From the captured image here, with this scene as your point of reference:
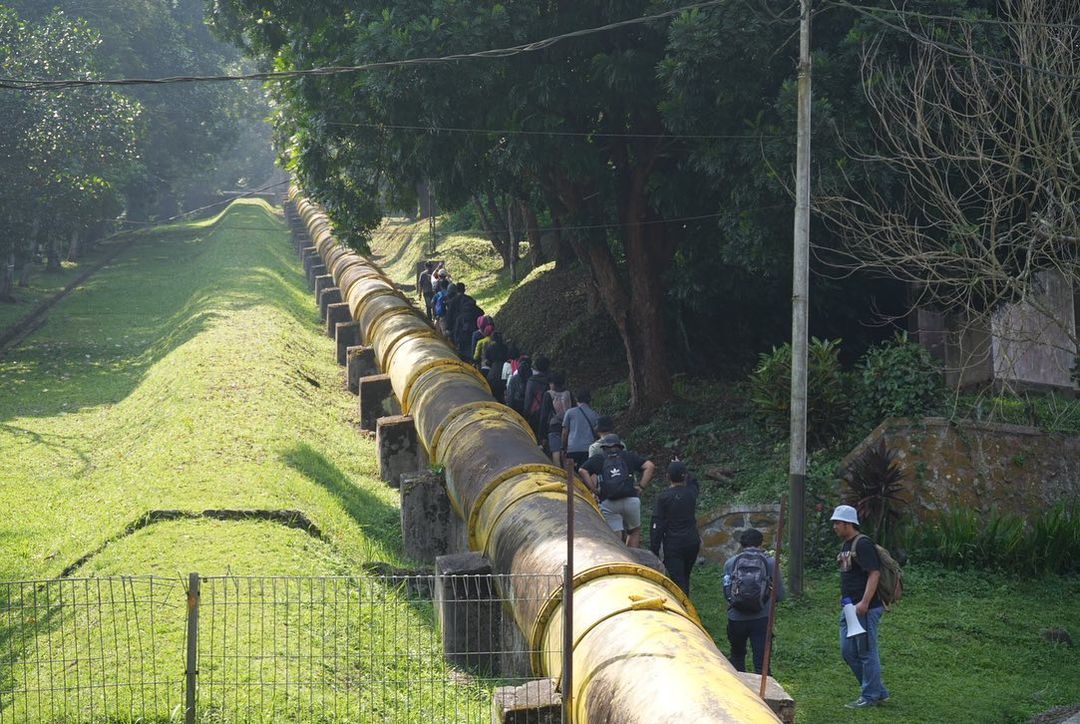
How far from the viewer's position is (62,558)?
1151cm

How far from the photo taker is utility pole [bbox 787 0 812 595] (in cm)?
1116

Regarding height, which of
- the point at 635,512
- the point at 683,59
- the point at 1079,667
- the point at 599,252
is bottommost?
the point at 1079,667

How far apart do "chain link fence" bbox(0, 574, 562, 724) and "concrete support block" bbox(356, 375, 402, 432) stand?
8.30 m

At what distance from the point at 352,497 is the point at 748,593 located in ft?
23.1

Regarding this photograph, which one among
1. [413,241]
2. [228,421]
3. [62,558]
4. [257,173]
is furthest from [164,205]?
[62,558]

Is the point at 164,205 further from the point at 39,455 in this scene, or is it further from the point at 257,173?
the point at 39,455

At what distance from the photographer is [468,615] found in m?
9.20

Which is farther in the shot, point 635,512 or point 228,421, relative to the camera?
point 228,421

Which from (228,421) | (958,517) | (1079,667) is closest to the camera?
(1079,667)

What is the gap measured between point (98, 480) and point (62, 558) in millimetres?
3435

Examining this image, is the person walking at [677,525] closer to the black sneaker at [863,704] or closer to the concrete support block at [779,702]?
the black sneaker at [863,704]

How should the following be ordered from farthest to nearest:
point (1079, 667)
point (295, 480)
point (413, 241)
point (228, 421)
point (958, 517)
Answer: point (413, 241) < point (228, 421) < point (295, 480) < point (958, 517) < point (1079, 667)

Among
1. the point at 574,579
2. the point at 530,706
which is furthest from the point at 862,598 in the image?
the point at 530,706

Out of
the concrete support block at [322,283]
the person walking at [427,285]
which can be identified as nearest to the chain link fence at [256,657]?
the person walking at [427,285]
